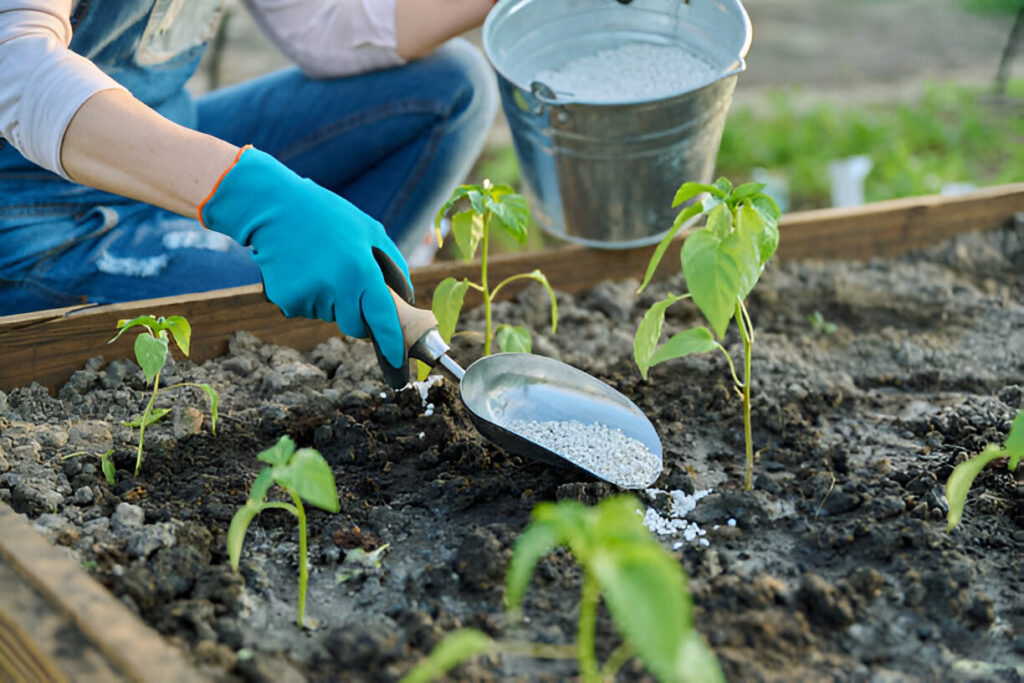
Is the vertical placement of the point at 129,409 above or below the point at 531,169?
below

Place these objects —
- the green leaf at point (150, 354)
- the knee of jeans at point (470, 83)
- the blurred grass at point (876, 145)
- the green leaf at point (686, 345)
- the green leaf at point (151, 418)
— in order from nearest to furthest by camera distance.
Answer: the green leaf at point (686, 345) → the green leaf at point (150, 354) → the green leaf at point (151, 418) → the knee of jeans at point (470, 83) → the blurred grass at point (876, 145)

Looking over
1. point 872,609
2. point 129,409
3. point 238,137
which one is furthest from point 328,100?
point 872,609

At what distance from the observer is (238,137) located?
244 cm

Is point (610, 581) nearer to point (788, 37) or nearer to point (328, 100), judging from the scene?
point (328, 100)

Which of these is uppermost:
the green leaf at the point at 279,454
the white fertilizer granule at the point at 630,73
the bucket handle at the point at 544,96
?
the bucket handle at the point at 544,96

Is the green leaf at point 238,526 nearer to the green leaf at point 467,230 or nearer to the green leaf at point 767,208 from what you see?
the green leaf at point 467,230

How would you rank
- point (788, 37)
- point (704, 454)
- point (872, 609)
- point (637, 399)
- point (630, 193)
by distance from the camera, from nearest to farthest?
point (872, 609) → point (704, 454) → point (637, 399) → point (630, 193) → point (788, 37)

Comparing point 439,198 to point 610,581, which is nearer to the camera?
point 610,581

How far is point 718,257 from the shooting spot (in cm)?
124

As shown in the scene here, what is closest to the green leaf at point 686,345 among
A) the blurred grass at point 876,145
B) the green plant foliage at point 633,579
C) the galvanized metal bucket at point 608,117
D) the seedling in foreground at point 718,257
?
the seedling in foreground at point 718,257

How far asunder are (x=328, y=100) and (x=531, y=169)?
649 millimetres

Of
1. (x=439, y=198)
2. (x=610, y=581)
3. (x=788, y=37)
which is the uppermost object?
(x=610, y=581)

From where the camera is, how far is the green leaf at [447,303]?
1.64 meters

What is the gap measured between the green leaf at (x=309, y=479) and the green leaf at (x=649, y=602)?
385mm
